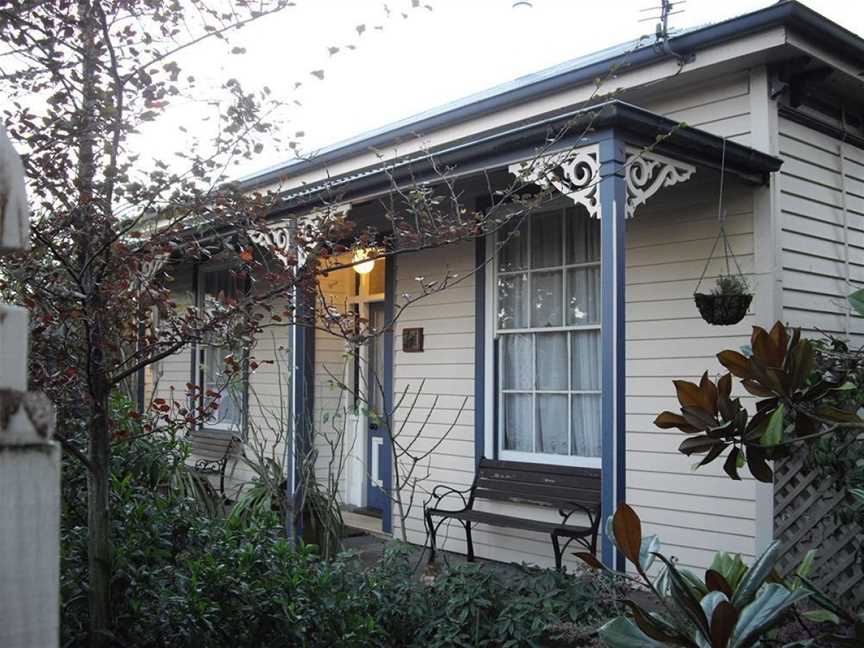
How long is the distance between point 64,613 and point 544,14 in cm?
960

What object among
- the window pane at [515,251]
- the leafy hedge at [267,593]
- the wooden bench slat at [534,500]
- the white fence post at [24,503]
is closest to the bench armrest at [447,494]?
the wooden bench slat at [534,500]

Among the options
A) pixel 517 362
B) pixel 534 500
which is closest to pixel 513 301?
pixel 517 362

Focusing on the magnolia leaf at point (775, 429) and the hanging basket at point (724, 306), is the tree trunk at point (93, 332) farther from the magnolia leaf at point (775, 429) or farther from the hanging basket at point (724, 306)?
the hanging basket at point (724, 306)

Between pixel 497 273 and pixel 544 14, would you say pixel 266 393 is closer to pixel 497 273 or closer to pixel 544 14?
pixel 497 273

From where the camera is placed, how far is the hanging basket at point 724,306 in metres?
5.38

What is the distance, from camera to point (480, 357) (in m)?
7.60

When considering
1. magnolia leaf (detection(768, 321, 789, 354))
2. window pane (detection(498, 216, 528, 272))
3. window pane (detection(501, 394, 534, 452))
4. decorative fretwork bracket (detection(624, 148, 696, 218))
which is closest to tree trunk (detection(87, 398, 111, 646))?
magnolia leaf (detection(768, 321, 789, 354))

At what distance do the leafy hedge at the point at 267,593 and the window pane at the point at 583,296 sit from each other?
2473 mm

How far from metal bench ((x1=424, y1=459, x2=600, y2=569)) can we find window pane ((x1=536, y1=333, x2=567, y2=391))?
0.68m

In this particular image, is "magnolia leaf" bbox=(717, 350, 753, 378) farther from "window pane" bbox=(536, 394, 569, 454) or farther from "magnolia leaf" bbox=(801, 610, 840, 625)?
"window pane" bbox=(536, 394, 569, 454)

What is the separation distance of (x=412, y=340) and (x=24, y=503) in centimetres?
726

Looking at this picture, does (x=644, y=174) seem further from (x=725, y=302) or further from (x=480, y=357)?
(x=480, y=357)

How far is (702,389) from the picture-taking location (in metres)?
2.92

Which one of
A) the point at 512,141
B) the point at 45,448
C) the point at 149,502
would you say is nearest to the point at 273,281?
the point at 149,502
